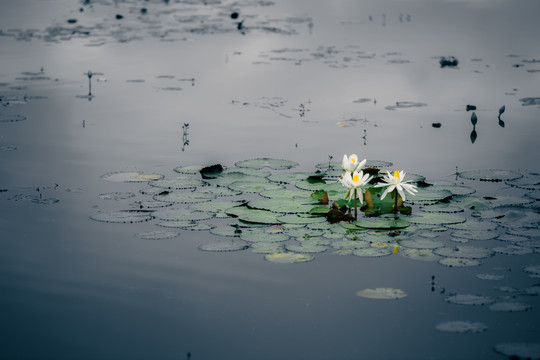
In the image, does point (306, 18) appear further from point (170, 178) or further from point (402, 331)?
point (402, 331)

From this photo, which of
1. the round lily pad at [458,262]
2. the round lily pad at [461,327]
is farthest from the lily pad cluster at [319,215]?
the round lily pad at [461,327]

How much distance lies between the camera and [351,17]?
17781 millimetres

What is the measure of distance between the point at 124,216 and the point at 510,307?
280cm

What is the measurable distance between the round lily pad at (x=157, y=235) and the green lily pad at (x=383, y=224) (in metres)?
1.26

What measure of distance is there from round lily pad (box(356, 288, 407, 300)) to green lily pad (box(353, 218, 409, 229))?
3.53 ft

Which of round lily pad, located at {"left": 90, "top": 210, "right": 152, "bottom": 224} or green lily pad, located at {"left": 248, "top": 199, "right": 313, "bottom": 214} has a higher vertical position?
green lily pad, located at {"left": 248, "top": 199, "right": 313, "bottom": 214}

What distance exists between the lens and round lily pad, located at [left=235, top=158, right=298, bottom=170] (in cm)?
713

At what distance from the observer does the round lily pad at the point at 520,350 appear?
387 cm

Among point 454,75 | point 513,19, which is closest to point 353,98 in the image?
point 454,75

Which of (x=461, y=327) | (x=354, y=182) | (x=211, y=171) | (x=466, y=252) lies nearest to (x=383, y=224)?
(x=354, y=182)

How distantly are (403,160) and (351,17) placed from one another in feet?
35.5

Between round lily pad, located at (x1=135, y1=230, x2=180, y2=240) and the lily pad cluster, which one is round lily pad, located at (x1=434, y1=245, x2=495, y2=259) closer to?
the lily pad cluster

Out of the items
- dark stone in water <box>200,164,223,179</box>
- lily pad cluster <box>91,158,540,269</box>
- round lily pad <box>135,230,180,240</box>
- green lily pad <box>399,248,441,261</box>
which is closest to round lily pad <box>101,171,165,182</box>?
lily pad cluster <box>91,158,540,269</box>

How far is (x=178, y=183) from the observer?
669 centimetres
